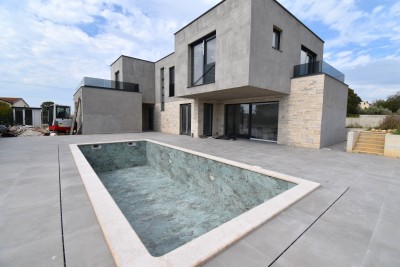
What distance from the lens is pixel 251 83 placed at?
681cm

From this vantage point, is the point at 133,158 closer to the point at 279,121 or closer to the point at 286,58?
the point at 279,121

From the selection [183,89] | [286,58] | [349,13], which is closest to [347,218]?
[286,58]

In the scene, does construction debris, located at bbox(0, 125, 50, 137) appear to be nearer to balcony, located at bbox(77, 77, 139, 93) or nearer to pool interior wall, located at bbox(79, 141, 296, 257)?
balcony, located at bbox(77, 77, 139, 93)

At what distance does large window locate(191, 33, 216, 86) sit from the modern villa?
0.05 meters

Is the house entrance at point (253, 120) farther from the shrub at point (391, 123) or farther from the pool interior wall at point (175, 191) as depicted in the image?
the shrub at point (391, 123)

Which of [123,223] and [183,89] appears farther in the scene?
[183,89]

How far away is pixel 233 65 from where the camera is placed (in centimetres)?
721

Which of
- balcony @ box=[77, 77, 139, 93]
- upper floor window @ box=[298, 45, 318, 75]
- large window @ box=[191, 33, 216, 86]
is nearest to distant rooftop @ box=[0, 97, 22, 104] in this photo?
balcony @ box=[77, 77, 139, 93]

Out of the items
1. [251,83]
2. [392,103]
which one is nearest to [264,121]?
[251,83]

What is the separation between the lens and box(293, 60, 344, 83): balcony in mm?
7877

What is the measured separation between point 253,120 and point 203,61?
438 cm

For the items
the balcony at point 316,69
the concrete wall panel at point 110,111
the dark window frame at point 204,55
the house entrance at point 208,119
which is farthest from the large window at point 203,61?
the concrete wall panel at point 110,111

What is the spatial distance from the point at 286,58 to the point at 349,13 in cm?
389

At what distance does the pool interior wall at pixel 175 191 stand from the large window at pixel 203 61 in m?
4.18
